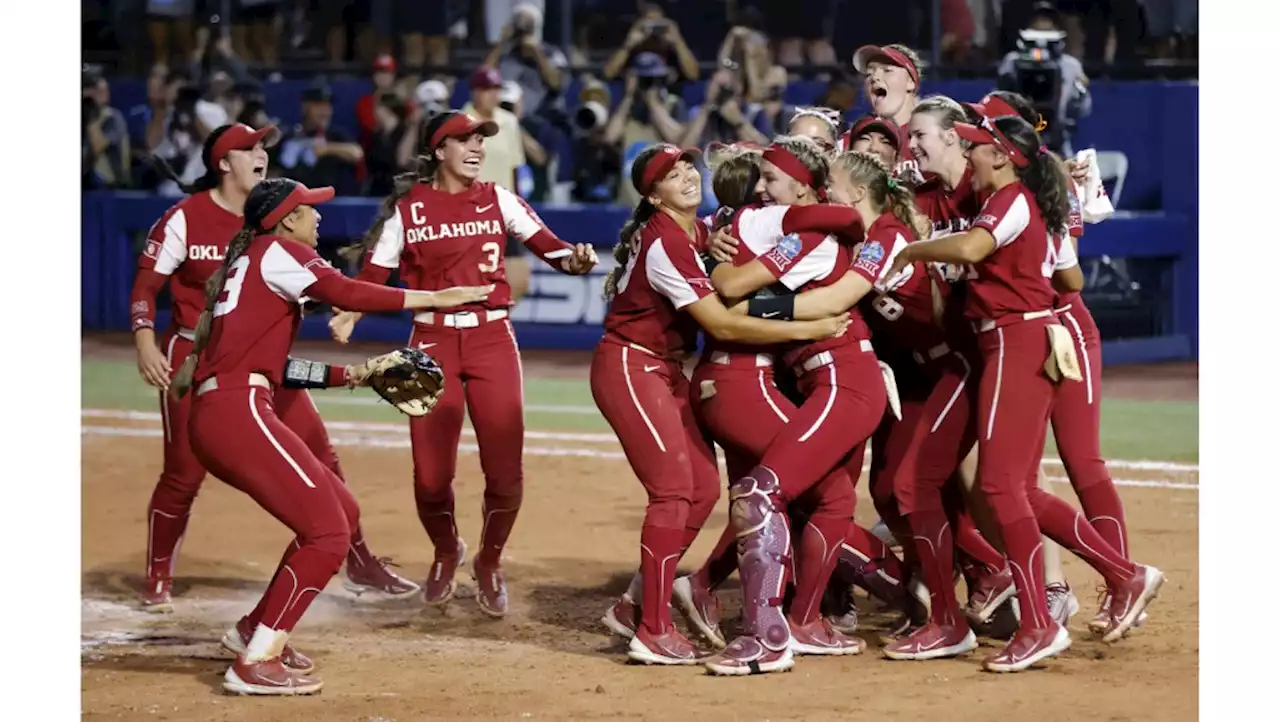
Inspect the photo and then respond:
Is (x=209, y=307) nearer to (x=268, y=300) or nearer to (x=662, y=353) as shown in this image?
(x=268, y=300)

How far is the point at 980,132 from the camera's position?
18.5 feet

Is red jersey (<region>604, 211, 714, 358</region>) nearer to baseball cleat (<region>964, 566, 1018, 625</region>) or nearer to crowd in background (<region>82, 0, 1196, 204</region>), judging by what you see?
baseball cleat (<region>964, 566, 1018, 625</region>)

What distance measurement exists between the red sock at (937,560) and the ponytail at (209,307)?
2.25 metres

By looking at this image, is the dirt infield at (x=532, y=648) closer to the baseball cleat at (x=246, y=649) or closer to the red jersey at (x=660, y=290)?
the baseball cleat at (x=246, y=649)

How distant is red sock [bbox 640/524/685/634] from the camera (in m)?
5.74

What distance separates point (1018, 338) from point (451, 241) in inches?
80.6

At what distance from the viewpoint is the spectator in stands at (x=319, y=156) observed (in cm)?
1486

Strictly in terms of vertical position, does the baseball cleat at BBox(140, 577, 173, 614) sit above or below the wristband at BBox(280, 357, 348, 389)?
below

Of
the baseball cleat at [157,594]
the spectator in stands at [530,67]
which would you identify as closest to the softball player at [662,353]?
the baseball cleat at [157,594]

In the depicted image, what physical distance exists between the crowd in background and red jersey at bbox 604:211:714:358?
21.8 feet

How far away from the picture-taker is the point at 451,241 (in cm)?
656

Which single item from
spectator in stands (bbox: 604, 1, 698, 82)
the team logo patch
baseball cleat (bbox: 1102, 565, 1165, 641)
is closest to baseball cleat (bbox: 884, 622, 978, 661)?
baseball cleat (bbox: 1102, 565, 1165, 641)

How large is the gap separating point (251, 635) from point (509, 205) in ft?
5.96

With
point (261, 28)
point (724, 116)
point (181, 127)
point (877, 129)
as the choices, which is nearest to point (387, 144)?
point (181, 127)
